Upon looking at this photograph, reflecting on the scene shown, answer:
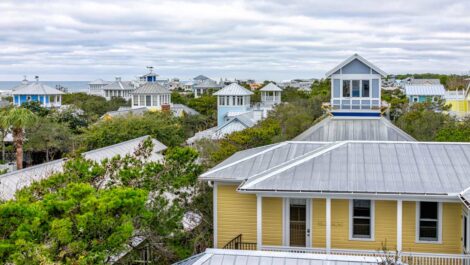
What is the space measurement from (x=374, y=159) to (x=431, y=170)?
1.90m

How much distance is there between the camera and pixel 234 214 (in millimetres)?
18828

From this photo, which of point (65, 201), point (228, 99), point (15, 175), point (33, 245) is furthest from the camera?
point (228, 99)

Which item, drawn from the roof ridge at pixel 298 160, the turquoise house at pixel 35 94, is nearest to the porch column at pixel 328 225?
the roof ridge at pixel 298 160

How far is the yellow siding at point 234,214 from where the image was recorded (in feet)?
61.4

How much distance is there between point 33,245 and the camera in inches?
420

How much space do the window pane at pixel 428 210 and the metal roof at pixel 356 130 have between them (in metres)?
10.4

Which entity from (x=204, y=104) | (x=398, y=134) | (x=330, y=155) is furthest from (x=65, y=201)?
(x=204, y=104)

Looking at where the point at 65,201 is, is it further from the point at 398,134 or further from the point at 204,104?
the point at 204,104

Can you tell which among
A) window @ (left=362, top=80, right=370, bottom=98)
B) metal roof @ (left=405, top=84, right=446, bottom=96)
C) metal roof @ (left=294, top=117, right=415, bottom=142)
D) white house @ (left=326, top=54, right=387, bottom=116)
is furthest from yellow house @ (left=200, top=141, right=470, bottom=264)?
metal roof @ (left=405, top=84, right=446, bottom=96)

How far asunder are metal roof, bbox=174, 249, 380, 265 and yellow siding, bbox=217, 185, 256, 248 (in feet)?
13.4

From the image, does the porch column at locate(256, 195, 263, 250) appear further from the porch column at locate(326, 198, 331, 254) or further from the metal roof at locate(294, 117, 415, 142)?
the metal roof at locate(294, 117, 415, 142)

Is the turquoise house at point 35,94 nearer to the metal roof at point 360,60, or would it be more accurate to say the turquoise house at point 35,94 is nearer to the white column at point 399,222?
the metal roof at point 360,60

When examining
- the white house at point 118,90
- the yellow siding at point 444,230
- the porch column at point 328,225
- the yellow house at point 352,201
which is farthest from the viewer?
the white house at point 118,90

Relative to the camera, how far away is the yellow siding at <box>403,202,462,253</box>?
56.3 ft
